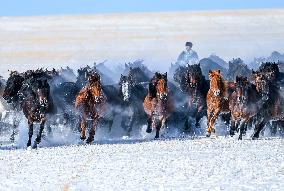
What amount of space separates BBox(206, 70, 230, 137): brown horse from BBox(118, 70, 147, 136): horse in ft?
7.71

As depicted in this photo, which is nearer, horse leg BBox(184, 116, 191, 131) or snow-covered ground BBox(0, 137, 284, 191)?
snow-covered ground BBox(0, 137, 284, 191)

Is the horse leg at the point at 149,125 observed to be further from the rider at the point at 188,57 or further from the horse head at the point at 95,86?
the rider at the point at 188,57

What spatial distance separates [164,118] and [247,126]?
1.92 m

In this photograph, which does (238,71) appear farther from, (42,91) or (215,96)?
(42,91)

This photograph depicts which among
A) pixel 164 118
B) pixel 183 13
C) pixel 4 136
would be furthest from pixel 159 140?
pixel 183 13

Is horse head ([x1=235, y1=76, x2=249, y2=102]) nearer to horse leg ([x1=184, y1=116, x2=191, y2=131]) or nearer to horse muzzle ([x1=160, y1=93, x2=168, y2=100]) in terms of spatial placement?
horse muzzle ([x1=160, y1=93, x2=168, y2=100])

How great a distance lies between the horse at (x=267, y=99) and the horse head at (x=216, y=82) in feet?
2.34

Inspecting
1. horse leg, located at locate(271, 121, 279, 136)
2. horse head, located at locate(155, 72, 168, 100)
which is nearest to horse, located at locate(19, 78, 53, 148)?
horse head, located at locate(155, 72, 168, 100)

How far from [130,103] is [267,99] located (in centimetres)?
367

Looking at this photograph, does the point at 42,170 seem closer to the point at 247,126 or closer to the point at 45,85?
the point at 45,85

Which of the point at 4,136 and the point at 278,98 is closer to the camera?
the point at 278,98

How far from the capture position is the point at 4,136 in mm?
20344

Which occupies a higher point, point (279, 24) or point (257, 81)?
point (279, 24)

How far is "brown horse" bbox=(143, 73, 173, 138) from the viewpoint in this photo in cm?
1866
